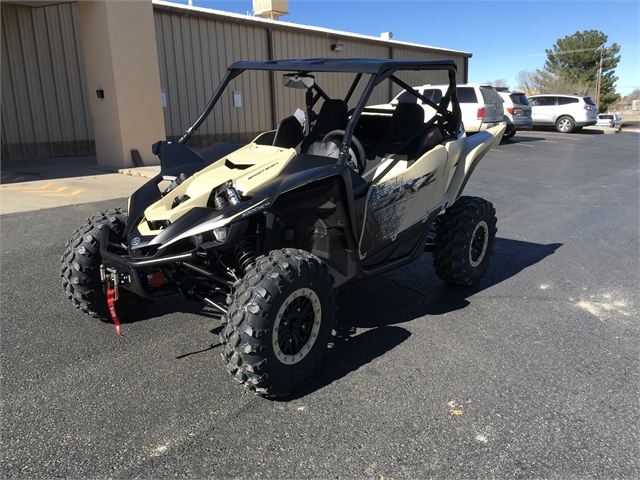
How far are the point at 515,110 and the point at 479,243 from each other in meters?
16.4

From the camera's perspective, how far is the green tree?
152 feet

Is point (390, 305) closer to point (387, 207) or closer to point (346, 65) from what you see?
point (387, 207)

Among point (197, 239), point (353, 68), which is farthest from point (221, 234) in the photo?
point (353, 68)

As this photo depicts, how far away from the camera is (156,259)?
117 inches

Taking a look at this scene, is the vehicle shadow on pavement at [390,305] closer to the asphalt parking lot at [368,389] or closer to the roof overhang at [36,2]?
the asphalt parking lot at [368,389]

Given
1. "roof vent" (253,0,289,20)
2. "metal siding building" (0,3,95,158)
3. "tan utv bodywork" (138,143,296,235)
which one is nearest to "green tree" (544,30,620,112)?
"roof vent" (253,0,289,20)

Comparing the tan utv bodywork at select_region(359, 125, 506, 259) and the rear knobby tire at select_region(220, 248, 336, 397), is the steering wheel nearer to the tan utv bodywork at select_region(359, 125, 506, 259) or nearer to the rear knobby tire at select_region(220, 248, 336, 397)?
the tan utv bodywork at select_region(359, 125, 506, 259)

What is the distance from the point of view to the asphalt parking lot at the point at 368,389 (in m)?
2.54

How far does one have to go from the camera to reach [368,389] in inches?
124

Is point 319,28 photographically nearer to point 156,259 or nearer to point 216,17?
point 216,17

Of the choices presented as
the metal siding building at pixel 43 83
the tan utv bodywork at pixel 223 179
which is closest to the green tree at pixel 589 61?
the metal siding building at pixel 43 83

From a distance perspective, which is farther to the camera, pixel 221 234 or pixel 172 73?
pixel 172 73

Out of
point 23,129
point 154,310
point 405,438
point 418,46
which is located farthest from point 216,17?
point 405,438

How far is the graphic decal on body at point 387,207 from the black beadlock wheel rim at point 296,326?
78 centimetres
